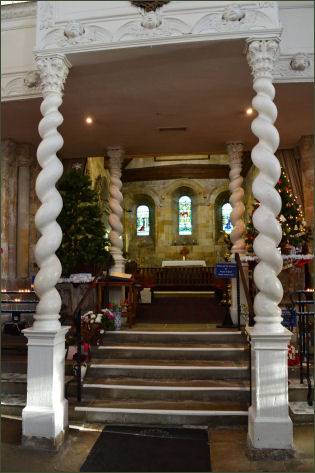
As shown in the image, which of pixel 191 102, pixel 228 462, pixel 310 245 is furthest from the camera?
pixel 310 245

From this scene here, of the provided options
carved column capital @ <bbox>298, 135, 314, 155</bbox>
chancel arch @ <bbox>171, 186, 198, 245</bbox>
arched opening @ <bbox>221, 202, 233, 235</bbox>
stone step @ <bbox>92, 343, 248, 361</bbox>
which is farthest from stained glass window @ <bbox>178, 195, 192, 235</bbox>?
stone step @ <bbox>92, 343, 248, 361</bbox>

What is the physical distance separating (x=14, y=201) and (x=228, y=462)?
6750 millimetres

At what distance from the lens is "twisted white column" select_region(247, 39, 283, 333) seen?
13.9ft

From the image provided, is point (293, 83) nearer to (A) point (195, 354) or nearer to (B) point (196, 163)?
(A) point (195, 354)

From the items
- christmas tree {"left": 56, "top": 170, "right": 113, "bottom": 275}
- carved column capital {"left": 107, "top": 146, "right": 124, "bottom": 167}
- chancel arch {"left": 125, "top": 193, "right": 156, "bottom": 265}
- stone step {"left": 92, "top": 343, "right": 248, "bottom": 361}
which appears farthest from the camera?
chancel arch {"left": 125, "top": 193, "right": 156, "bottom": 265}

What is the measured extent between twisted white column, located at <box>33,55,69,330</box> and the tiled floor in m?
1.19

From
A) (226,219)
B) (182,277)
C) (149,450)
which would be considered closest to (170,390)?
(149,450)

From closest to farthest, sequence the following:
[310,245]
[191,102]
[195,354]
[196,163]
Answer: [195,354] < [191,102] < [310,245] < [196,163]

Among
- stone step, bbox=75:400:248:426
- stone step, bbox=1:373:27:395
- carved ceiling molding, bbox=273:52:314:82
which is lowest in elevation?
stone step, bbox=75:400:248:426

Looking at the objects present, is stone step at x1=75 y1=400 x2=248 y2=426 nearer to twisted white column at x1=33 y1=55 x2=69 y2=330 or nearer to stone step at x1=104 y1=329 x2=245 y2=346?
twisted white column at x1=33 y1=55 x2=69 y2=330

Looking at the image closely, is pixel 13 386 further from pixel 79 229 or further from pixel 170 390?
pixel 79 229

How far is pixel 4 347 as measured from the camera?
20.7ft

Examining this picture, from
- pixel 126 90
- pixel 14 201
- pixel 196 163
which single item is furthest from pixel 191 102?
pixel 196 163

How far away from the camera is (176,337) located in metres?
6.14
